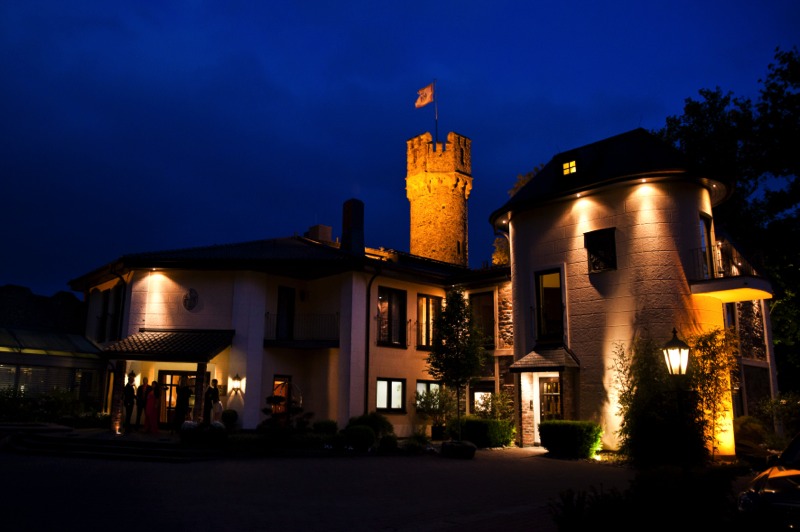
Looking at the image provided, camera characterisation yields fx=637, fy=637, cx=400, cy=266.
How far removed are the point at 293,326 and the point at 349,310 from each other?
9.17 feet

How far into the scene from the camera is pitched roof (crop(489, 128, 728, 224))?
56.1ft

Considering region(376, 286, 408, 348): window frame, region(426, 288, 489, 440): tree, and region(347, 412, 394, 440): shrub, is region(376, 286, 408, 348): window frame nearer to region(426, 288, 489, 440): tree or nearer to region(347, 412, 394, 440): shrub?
region(347, 412, 394, 440): shrub

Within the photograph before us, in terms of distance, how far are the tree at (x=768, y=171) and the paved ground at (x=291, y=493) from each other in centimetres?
1496

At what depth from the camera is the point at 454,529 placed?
7234 millimetres

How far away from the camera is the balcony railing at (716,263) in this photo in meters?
16.8

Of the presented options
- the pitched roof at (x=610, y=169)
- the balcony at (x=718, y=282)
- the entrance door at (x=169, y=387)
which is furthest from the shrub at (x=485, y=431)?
the entrance door at (x=169, y=387)

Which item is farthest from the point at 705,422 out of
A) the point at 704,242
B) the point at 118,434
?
the point at 118,434

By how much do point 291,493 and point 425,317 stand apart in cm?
1464

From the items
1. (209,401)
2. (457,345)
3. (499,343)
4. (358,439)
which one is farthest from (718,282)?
(209,401)

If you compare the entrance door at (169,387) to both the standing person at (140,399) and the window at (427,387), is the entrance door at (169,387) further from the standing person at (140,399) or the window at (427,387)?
the window at (427,387)

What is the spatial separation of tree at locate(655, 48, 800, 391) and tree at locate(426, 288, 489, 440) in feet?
36.1

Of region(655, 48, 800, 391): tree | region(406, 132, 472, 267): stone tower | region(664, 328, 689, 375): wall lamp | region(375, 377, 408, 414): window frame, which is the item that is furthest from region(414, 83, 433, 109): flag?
region(664, 328, 689, 375): wall lamp

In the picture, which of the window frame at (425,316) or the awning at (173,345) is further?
the window frame at (425,316)

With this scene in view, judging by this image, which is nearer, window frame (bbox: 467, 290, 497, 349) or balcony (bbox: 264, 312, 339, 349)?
balcony (bbox: 264, 312, 339, 349)
